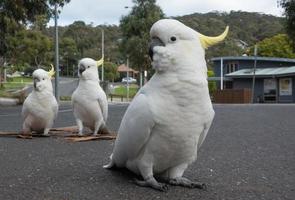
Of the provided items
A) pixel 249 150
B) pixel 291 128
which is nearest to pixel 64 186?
pixel 249 150

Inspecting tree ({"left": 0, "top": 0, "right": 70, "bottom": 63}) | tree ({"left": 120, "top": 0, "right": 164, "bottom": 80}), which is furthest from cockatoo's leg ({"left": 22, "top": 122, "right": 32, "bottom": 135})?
tree ({"left": 120, "top": 0, "right": 164, "bottom": 80})

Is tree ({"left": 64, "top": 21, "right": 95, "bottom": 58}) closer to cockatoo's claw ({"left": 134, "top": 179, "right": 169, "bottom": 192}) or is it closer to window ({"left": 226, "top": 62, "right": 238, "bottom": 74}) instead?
window ({"left": 226, "top": 62, "right": 238, "bottom": 74})

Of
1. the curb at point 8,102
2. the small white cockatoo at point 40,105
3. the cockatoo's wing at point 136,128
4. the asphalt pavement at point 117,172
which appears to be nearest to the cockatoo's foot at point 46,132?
the small white cockatoo at point 40,105

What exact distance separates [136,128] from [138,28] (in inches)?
1274

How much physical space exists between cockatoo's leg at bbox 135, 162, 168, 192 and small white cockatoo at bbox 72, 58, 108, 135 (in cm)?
371

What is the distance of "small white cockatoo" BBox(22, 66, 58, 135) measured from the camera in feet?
26.2

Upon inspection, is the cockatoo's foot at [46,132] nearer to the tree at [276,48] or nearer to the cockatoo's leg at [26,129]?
the cockatoo's leg at [26,129]

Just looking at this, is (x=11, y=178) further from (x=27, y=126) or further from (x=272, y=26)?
(x=272, y=26)

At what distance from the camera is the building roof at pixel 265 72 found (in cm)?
3740

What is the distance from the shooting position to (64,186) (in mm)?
4297

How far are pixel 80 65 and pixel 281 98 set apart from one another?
33141 mm

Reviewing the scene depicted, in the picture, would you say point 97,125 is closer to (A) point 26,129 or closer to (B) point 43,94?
(B) point 43,94

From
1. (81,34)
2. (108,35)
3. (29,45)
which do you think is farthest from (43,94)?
(108,35)

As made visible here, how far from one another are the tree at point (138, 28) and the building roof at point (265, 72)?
9.41 metres
